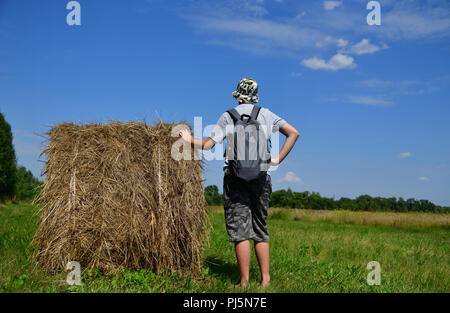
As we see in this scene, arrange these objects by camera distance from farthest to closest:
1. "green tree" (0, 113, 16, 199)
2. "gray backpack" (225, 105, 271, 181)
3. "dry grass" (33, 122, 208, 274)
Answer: "green tree" (0, 113, 16, 199)
"dry grass" (33, 122, 208, 274)
"gray backpack" (225, 105, 271, 181)

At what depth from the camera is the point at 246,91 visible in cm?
443

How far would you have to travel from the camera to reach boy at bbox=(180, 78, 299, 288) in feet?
14.1

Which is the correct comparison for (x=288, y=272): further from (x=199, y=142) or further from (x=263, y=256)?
(x=199, y=142)

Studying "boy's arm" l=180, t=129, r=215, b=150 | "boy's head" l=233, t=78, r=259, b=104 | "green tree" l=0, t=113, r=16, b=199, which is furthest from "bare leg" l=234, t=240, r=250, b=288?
"green tree" l=0, t=113, r=16, b=199

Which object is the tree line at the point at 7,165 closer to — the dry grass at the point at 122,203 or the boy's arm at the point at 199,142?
the dry grass at the point at 122,203

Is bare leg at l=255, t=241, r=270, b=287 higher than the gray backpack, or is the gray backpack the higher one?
the gray backpack

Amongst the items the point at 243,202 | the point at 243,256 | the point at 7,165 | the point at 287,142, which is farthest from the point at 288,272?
the point at 7,165

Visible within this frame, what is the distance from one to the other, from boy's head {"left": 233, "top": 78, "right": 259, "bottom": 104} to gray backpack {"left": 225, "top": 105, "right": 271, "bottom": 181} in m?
0.23

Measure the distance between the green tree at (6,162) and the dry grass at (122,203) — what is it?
27054 millimetres

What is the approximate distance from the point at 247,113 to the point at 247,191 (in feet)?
2.96
